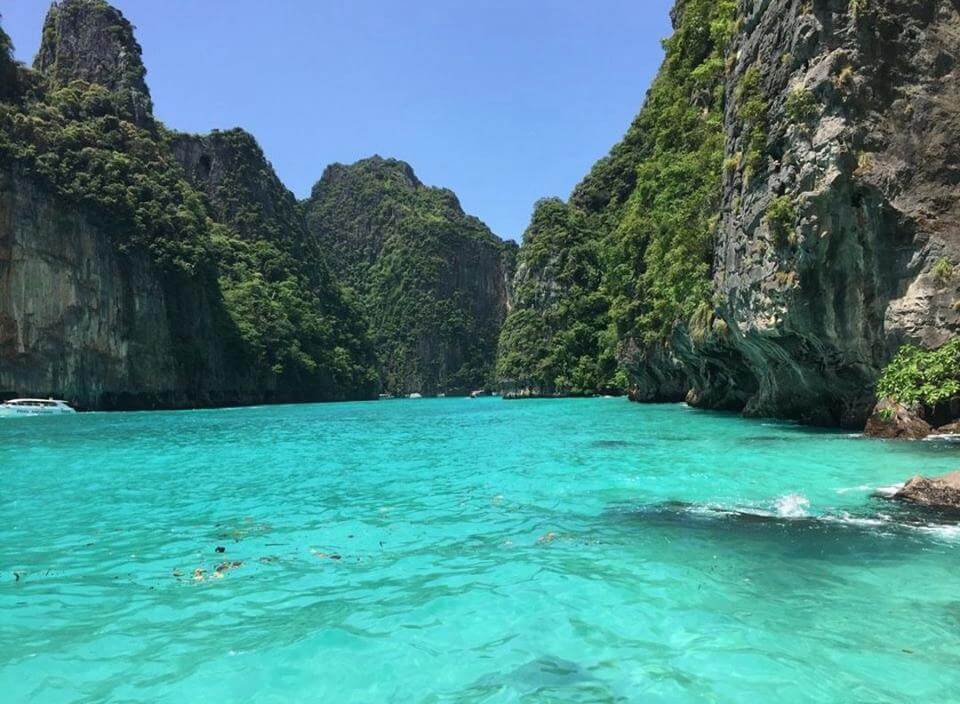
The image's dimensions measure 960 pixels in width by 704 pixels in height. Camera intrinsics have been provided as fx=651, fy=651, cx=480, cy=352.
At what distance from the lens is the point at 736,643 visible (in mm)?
5148

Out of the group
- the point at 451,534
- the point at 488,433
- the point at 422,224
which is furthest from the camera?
the point at 422,224

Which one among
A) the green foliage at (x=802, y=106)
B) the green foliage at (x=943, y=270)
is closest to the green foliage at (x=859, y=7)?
the green foliage at (x=802, y=106)

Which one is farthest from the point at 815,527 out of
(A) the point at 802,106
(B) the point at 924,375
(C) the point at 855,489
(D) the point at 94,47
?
(D) the point at 94,47

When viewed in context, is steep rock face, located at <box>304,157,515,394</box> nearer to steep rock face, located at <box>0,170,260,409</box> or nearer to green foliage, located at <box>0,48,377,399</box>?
green foliage, located at <box>0,48,377,399</box>

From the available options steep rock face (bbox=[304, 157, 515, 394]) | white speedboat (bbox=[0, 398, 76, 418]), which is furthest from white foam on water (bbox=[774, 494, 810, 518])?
steep rock face (bbox=[304, 157, 515, 394])

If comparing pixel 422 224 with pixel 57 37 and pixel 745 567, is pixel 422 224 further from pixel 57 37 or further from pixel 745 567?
pixel 745 567

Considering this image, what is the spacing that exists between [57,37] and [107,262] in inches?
1948

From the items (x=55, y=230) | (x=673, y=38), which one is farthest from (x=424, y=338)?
(x=673, y=38)

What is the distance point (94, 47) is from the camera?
91.0 meters

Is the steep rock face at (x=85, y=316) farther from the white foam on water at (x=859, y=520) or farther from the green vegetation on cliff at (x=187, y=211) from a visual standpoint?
the white foam on water at (x=859, y=520)

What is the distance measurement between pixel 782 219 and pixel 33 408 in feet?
184

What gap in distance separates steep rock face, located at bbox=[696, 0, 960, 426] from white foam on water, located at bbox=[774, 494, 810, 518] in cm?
940

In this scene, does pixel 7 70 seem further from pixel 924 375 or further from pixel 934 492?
pixel 934 492

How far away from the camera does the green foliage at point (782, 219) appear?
20.1 m
